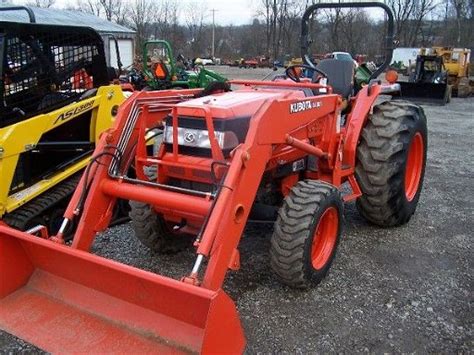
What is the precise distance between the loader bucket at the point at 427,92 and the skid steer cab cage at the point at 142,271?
46.9 ft

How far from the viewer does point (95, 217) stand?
11.0ft

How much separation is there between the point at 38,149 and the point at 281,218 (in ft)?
7.97

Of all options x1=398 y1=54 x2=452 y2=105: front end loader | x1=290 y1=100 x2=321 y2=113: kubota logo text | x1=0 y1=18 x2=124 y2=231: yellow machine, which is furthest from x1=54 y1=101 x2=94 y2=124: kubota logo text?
x1=398 y1=54 x2=452 y2=105: front end loader

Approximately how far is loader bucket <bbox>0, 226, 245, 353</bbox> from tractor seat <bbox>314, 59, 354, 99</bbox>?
310cm

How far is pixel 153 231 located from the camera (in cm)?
410

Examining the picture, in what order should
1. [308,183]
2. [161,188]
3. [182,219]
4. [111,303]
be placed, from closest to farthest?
[111,303]
[161,188]
[308,183]
[182,219]

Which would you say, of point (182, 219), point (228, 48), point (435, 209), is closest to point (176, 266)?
point (182, 219)

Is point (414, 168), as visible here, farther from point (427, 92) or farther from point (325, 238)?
point (427, 92)

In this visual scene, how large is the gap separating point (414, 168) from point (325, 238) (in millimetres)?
2103

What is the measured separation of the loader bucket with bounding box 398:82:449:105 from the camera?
1700 cm

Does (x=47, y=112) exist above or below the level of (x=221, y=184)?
above

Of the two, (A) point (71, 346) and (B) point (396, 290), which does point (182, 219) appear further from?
(B) point (396, 290)

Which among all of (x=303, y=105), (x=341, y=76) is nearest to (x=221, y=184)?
(x=303, y=105)

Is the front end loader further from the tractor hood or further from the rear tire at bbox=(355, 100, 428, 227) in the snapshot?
the tractor hood
